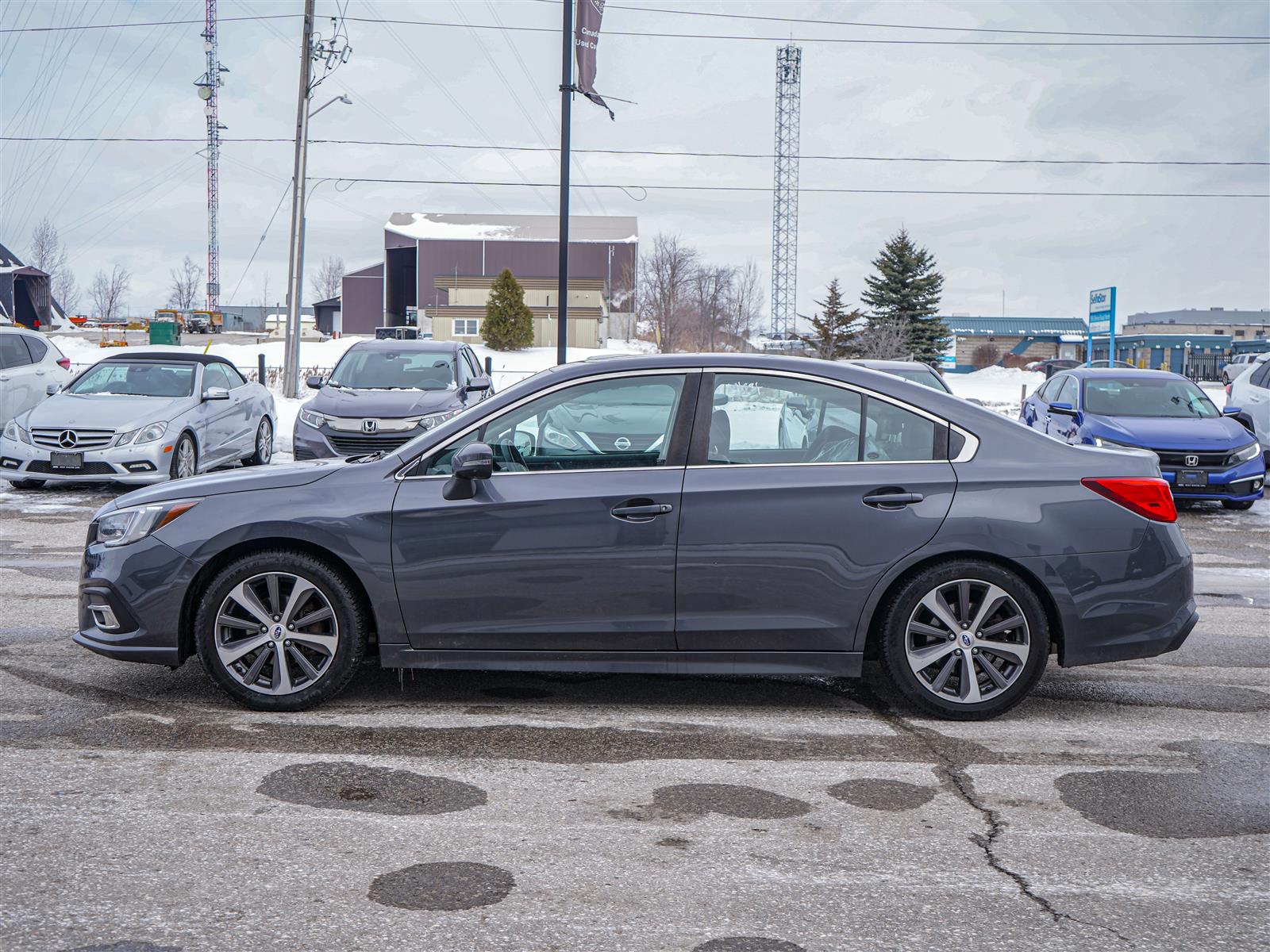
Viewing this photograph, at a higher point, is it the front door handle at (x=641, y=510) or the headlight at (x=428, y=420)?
the headlight at (x=428, y=420)

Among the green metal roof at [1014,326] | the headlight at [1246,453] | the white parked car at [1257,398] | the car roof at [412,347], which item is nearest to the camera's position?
the headlight at [1246,453]

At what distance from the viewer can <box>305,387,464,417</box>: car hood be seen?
1432 cm

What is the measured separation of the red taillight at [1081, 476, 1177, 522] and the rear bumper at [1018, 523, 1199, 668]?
0.06 metres

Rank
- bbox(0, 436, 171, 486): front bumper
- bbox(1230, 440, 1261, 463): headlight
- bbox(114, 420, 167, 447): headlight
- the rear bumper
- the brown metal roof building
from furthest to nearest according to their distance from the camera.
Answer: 1. the brown metal roof building
2. bbox(1230, 440, 1261, 463): headlight
3. bbox(114, 420, 167, 447): headlight
4. bbox(0, 436, 171, 486): front bumper
5. the rear bumper

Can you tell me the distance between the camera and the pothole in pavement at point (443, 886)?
3.38 m

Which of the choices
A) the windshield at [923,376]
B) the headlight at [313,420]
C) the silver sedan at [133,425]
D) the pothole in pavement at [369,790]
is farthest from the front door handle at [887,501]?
the headlight at [313,420]

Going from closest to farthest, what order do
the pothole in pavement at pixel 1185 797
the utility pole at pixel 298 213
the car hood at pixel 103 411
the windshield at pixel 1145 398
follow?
the pothole in pavement at pixel 1185 797 < the car hood at pixel 103 411 < the windshield at pixel 1145 398 < the utility pole at pixel 298 213

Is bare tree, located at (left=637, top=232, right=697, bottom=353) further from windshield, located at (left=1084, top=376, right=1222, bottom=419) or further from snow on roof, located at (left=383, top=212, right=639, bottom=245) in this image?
windshield, located at (left=1084, top=376, right=1222, bottom=419)

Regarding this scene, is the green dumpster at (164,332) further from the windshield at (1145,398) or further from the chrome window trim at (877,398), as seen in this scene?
the chrome window trim at (877,398)

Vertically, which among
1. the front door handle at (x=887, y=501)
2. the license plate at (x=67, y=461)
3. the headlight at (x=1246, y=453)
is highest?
the front door handle at (x=887, y=501)

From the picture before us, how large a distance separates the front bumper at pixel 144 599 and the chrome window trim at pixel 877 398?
7.72ft

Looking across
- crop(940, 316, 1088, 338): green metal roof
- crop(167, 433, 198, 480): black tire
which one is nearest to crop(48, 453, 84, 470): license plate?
crop(167, 433, 198, 480): black tire

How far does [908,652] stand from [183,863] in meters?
3.01

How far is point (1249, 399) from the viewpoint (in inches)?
706
